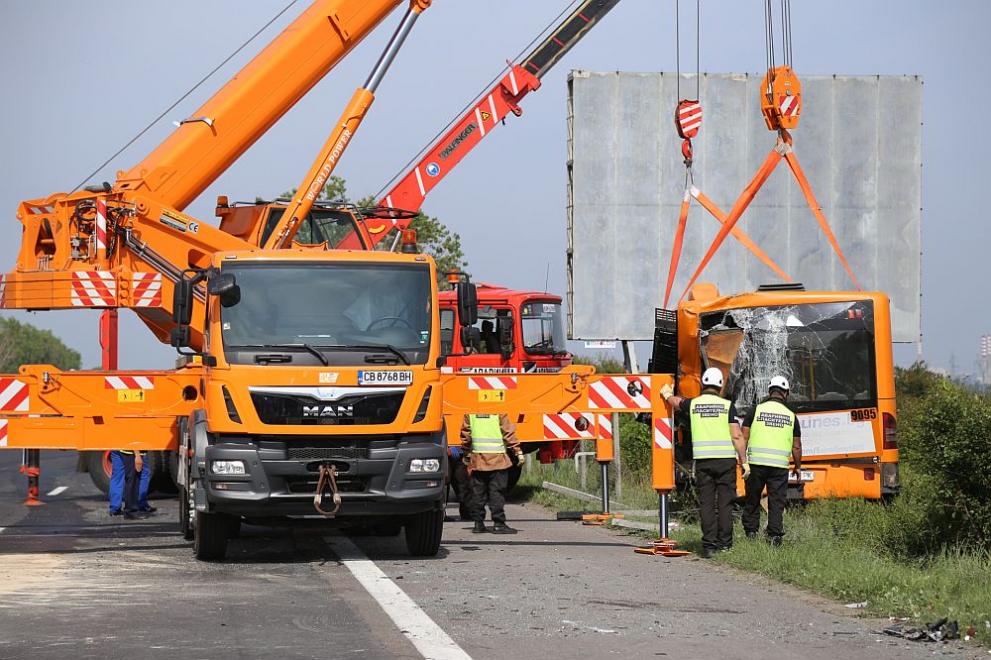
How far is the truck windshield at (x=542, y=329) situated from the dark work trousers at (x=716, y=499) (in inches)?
351

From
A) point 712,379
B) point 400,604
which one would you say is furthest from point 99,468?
point 400,604

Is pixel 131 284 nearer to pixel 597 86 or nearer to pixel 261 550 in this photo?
pixel 261 550

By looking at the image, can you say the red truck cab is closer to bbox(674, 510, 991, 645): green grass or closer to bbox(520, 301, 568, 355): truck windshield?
bbox(520, 301, 568, 355): truck windshield

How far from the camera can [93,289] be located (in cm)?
1673

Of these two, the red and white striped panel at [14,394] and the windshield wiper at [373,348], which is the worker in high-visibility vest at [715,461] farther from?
the red and white striped panel at [14,394]

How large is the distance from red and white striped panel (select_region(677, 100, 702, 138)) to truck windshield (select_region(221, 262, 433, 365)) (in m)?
13.2

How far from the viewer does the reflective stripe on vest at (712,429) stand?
14.1 metres

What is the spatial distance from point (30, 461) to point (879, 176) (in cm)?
1908

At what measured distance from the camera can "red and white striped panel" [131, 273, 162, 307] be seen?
17.1 m

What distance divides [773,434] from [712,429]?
59 centimetres

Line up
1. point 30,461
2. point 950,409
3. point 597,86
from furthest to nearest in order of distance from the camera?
point 597,86 < point 30,461 < point 950,409

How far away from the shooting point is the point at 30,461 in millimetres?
16391

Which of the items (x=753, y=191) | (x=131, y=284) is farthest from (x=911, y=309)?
(x=131, y=284)

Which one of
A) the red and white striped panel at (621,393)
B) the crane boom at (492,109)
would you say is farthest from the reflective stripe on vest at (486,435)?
the crane boom at (492,109)
